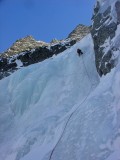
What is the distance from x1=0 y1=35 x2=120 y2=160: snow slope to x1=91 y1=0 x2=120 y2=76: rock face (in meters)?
0.69

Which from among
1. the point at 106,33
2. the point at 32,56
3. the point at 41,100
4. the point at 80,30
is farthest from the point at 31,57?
the point at 80,30

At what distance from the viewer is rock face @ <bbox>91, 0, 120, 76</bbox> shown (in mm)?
12250

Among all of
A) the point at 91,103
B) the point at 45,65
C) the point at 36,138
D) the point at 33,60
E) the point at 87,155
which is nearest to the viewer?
the point at 87,155

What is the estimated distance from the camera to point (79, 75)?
1478 centimetres

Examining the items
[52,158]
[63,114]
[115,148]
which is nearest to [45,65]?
[63,114]

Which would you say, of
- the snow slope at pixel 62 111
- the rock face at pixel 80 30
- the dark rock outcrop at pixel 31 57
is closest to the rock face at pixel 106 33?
the snow slope at pixel 62 111

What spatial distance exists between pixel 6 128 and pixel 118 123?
7205mm

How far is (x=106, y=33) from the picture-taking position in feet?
43.7

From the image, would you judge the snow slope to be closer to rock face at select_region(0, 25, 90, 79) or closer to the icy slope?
the icy slope

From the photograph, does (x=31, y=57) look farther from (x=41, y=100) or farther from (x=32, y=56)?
(x=41, y=100)

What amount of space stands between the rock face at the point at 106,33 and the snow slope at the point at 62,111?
0.69 metres

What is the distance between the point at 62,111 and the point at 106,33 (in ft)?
11.9

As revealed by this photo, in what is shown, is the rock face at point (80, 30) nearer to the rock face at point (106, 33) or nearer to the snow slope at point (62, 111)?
the snow slope at point (62, 111)

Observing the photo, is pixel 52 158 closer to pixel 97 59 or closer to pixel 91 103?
pixel 91 103
